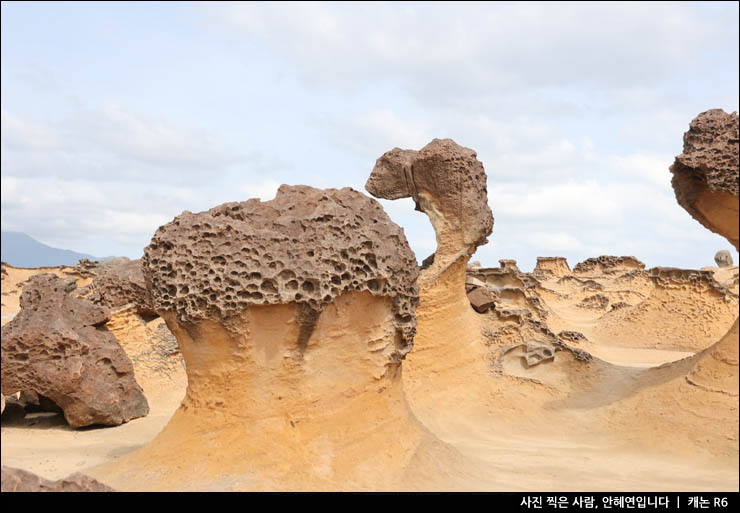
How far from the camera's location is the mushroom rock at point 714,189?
541 cm

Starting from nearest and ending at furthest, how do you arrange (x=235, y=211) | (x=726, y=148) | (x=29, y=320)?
(x=235, y=211) → (x=726, y=148) → (x=29, y=320)

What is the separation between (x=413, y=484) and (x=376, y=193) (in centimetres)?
567

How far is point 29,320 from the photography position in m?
6.25

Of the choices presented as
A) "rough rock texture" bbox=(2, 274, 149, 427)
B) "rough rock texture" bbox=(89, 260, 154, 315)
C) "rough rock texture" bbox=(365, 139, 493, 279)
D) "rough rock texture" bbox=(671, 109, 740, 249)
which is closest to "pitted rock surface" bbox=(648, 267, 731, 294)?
"rough rock texture" bbox=(365, 139, 493, 279)

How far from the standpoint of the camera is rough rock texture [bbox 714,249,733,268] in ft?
54.7

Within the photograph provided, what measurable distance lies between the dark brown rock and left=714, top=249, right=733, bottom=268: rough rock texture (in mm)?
10757

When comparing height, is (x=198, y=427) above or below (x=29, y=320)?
below

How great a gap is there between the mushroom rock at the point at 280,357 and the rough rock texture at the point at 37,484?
752mm

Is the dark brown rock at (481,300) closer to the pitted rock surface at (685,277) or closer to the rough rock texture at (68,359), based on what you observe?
the pitted rock surface at (685,277)

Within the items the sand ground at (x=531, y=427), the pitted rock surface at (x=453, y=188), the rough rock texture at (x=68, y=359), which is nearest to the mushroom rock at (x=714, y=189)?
the sand ground at (x=531, y=427)

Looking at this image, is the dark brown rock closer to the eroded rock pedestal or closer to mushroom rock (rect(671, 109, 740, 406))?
the eroded rock pedestal

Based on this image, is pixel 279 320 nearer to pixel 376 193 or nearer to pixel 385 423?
pixel 385 423
